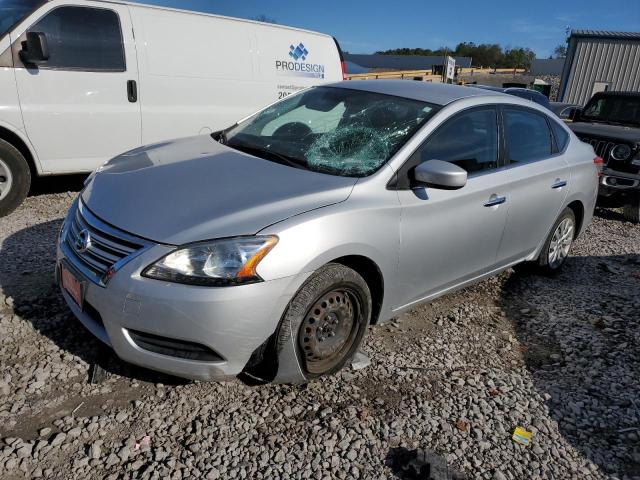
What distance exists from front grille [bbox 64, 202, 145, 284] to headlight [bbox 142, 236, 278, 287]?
182 mm

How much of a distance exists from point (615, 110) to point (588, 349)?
661 cm

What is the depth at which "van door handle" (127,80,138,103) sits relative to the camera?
18.4 feet

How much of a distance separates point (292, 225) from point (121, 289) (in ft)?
2.77

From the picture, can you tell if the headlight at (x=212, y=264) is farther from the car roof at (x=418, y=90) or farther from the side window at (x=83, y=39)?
the side window at (x=83, y=39)

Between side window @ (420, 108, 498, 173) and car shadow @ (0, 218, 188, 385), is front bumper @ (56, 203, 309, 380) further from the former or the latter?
side window @ (420, 108, 498, 173)

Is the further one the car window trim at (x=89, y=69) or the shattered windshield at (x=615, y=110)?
the shattered windshield at (x=615, y=110)

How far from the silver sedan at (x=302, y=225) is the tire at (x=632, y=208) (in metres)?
4.00

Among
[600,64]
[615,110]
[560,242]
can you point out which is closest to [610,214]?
[615,110]

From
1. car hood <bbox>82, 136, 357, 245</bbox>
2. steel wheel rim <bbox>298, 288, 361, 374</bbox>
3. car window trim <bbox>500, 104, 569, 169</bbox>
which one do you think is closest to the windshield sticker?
car window trim <bbox>500, 104, 569, 169</bbox>

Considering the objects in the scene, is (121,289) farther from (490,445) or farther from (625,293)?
(625,293)

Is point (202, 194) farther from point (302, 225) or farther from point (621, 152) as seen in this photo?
point (621, 152)

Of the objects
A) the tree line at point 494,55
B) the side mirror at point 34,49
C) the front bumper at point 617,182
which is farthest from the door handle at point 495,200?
the tree line at point 494,55

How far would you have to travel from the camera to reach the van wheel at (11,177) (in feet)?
16.2

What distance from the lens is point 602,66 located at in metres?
21.5
